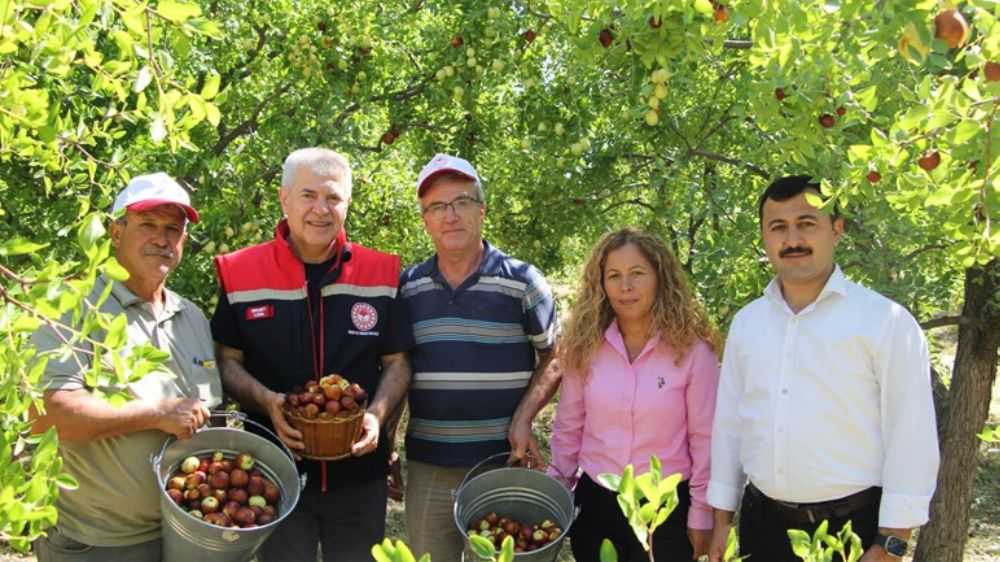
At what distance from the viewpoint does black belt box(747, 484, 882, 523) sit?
2643mm

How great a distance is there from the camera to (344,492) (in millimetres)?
3162

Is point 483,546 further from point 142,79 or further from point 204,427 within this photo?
point 204,427

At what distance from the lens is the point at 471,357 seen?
3.22m

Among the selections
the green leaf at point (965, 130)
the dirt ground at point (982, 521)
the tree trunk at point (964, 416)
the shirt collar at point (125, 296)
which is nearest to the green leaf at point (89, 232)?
the shirt collar at point (125, 296)

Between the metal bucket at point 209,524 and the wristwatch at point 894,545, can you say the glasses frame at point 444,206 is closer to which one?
the metal bucket at point 209,524

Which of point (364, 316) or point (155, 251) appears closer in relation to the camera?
point (155, 251)

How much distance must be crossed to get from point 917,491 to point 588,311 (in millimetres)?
1162

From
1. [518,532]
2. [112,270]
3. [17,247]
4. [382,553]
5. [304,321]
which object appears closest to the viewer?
[382,553]

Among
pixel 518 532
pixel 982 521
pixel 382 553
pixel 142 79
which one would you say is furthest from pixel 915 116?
pixel 982 521

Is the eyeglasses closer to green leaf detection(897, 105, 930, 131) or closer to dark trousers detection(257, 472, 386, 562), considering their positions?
dark trousers detection(257, 472, 386, 562)

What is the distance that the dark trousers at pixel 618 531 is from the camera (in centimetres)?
301

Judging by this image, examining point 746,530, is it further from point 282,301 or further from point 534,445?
point 282,301

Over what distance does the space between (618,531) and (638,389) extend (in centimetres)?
47

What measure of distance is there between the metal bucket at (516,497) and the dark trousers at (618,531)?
0.31 feet
